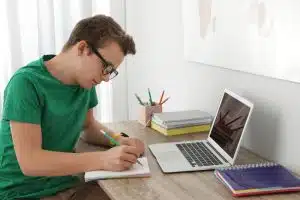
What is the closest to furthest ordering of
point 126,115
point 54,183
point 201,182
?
1. point 201,182
2. point 54,183
3. point 126,115

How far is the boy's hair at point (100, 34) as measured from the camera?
1430 mm

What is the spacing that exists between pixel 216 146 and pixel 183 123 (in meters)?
0.29

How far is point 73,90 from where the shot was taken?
1578mm

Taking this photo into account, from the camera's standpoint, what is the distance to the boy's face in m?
1.43

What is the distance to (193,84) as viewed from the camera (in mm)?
2047

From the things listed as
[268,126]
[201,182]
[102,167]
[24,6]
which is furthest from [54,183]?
[24,6]

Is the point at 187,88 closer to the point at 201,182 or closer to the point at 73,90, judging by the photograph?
the point at 73,90

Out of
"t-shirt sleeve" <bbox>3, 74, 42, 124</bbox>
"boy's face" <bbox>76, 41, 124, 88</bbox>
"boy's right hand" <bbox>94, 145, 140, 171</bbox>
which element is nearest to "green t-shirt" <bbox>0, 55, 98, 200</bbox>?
"t-shirt sleeve" <bbox>3, 74, 42, 124</bbox>

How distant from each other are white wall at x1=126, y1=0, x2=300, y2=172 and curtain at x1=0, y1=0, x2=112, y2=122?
1.35 feet

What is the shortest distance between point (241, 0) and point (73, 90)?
0.73 m

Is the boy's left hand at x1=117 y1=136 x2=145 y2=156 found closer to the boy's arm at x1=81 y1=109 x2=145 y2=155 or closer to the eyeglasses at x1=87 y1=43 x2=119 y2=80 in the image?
the boy's arm at x1=81 y1=109 x2=145 y2=155

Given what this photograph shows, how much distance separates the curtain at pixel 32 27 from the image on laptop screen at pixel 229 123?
138 cm

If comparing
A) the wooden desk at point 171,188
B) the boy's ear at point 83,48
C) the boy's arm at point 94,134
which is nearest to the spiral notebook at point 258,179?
the wooden desk at point 171,188

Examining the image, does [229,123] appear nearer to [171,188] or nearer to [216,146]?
[216,146]
